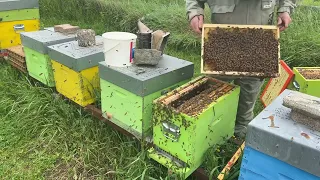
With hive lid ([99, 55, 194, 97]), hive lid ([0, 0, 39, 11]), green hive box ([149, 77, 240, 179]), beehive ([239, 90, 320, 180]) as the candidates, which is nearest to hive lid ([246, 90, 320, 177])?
beehive ([239, 90, 320, 180])

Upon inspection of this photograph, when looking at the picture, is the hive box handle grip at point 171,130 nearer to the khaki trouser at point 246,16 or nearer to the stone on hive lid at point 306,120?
the stone on hive lid at point 306,120

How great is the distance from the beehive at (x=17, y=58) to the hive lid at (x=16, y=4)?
47 centimetres

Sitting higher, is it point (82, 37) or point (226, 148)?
point (82, 37)

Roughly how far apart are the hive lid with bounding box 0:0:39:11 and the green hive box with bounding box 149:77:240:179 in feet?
8.65

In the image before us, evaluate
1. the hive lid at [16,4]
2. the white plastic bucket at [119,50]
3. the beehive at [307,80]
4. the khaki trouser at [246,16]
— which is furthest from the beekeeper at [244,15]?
the hive lid at [16,4]

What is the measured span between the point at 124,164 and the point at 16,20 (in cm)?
253

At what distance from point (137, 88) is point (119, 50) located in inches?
14.9

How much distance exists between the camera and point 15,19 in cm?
402

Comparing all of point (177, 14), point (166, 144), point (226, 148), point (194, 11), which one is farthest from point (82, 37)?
point (177, 14)

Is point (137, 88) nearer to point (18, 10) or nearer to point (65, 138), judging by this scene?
point (65, 138)

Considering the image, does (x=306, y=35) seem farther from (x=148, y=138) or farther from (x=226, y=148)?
(x=148, y=138)

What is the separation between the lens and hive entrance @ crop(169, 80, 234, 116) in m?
2.07

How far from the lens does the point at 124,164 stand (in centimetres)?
259

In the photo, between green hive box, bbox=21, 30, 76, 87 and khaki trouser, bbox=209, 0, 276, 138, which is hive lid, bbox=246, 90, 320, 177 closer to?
khaki trouser, bbox=209, 0, 276, 138
